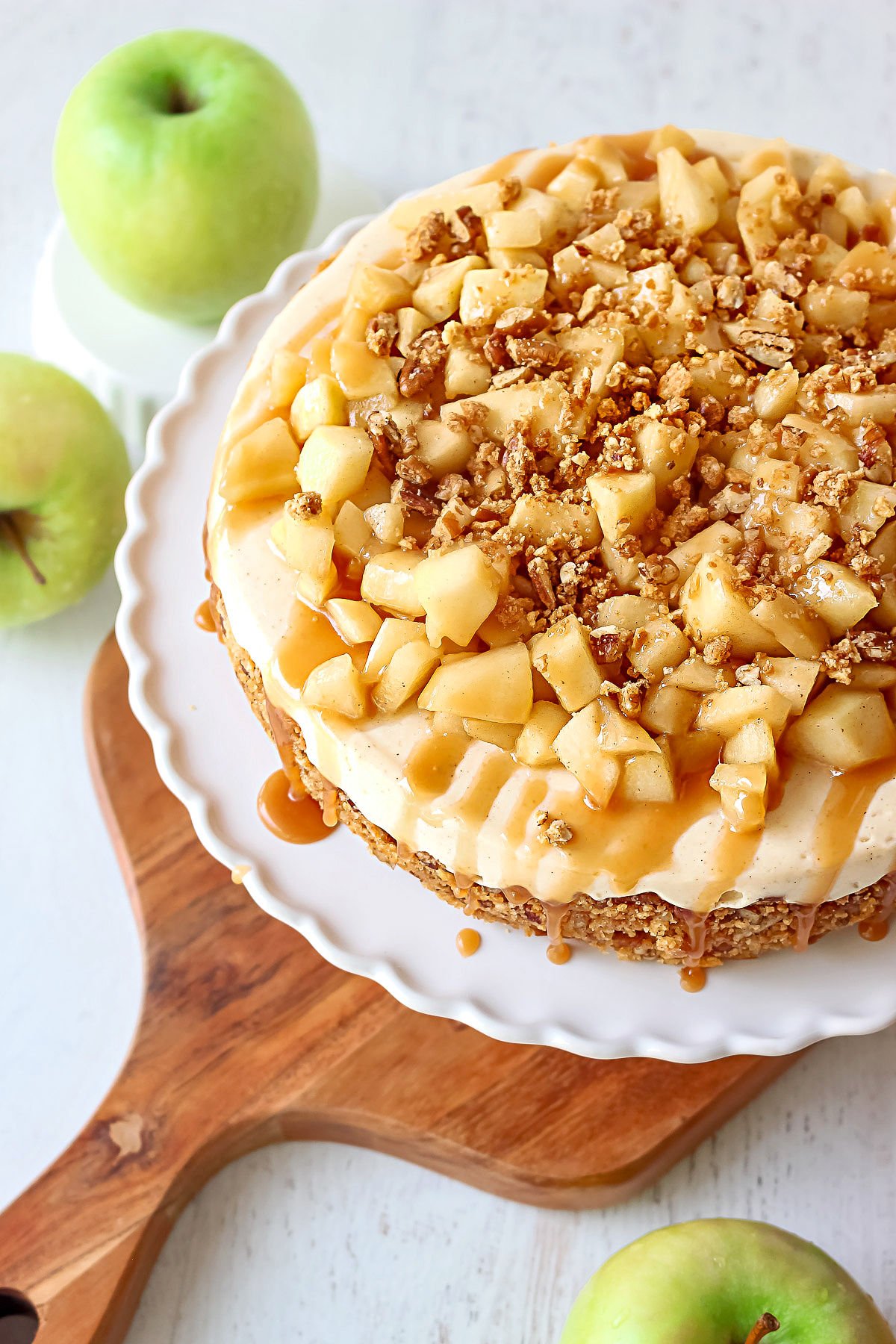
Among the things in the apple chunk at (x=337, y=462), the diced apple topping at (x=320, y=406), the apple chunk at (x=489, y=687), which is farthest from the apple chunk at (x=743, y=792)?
the diced apple topping at (x=320, y=406)

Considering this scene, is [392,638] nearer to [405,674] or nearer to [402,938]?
[405,674]

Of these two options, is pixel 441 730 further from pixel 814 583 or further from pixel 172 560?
pixel 172 560

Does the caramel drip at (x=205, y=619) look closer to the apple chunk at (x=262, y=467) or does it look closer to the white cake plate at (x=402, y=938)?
the white cake plate at (x=402, y=938)

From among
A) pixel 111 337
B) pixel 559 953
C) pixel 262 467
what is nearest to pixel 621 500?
pixel 262 467

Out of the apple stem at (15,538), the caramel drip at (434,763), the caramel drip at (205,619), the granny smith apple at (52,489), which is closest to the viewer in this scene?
the caramel drip at (434,763)

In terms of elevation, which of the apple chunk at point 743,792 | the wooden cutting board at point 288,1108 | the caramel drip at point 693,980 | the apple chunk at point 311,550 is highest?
the apple chunk at point 311,550

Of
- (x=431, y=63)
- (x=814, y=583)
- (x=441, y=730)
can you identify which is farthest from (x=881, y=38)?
(x=441, y=730)
